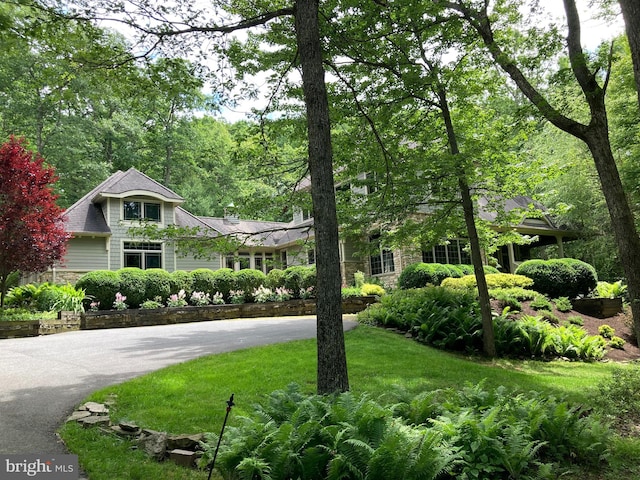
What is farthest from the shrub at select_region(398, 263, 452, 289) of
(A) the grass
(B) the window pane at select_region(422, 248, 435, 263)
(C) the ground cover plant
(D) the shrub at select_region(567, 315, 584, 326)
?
(A) the grass

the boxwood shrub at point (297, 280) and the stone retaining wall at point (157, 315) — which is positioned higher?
the boxwood shrub at point (297, 280)

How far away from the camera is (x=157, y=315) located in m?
14.1

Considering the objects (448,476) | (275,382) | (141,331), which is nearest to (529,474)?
(448,476)

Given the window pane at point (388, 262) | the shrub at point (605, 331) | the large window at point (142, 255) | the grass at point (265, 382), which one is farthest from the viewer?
the large window at point (142, 255)

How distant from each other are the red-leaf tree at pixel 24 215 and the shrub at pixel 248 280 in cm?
641

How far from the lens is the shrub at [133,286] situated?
49.9 feet

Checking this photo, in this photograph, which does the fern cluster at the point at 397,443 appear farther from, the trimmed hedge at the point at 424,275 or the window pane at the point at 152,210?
the window pane at the point at 152,210

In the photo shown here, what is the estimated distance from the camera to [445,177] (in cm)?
864

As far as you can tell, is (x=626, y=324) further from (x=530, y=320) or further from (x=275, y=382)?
(x=275, y=382)

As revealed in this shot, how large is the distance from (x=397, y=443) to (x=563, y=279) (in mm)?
14888

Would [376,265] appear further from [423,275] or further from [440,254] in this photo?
[423,275]

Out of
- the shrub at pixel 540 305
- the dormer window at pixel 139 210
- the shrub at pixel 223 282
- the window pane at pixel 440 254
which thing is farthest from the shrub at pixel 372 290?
the dormer window at pixel 139 210

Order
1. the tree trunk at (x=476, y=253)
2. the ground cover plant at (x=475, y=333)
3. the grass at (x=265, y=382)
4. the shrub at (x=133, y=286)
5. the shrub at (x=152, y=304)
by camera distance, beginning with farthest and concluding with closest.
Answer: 1. the shrub at (x=133, y=286)
2. the shrub at (x=152, y=304)
3. the ground cover plant at (x=475, y=333)
4. the tree trunk at (x=476, y=253)
5. the grass at (x=265, y=382)

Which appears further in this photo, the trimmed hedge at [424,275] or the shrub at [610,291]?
the trimmed hedge at [424,275]
